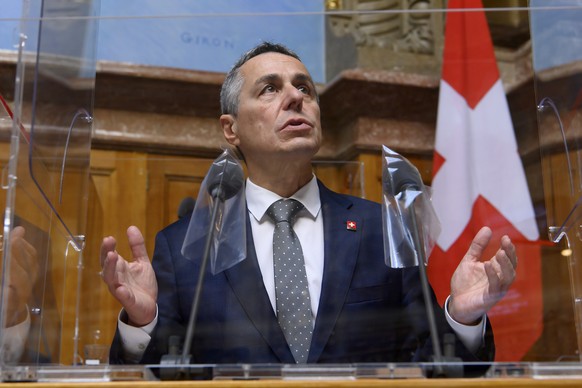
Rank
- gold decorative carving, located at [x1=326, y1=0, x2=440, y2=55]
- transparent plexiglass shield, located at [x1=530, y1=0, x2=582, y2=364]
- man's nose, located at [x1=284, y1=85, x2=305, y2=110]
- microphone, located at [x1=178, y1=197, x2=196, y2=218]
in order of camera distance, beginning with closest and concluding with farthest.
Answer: transparent plexiglass shield, located at [x1=530, y1=0, x2=582, y2=364], man's nose, located at [x1=284, y1=85, x2=305, y2=110], microphone, located at [x1=178, y1=197, x2=196, y2=218], gold decorative carving, located at [x1=326, y1=0, x2=440, y2=55]

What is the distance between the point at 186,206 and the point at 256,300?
1.80ft

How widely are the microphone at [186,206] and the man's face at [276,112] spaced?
0.20 metres

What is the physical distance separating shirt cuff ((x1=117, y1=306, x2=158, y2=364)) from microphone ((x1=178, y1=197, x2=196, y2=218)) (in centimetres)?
59

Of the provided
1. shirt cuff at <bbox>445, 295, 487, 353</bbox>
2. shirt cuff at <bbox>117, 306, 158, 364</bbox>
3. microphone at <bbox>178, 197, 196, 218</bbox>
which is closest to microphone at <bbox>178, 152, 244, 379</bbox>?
shirt cuff at <bbox>117, 306, 158, 364</bbox>

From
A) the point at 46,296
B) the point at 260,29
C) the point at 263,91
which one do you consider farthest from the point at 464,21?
the point at 46,296

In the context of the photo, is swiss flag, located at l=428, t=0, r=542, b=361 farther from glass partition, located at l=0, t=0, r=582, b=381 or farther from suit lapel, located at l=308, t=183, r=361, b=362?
suit lapel, located at l=308, t=183, r=361, b=362

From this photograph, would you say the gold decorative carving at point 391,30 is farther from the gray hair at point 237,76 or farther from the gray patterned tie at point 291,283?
the gray patterned tie at point 291,283

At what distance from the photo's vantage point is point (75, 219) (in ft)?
7.22

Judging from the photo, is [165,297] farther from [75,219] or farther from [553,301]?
[553,301]

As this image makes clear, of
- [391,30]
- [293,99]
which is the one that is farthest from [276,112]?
[391,30]

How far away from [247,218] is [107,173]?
0.57m

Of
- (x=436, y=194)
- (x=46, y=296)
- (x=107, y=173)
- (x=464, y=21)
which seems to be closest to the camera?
(x=46, y=296)

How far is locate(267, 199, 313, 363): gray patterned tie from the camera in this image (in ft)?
6.44

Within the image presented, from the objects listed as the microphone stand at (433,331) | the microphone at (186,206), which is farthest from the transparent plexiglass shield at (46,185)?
the microphone stand at (433,331)
